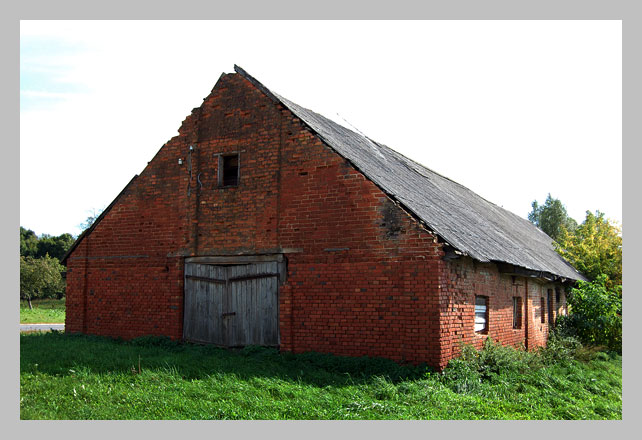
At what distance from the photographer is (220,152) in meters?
13.3

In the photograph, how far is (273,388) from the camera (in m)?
8.82

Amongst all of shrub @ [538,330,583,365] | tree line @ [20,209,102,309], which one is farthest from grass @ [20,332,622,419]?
tree line @ [20,209,102,309]

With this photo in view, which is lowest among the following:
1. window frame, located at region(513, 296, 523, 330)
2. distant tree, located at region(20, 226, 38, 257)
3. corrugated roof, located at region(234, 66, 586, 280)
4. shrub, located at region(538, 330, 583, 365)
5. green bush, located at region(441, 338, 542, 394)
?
shrub, located at region(538, 330, 583, 365)

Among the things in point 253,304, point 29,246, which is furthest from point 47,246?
point 253,304

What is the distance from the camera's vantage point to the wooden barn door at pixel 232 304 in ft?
40.5

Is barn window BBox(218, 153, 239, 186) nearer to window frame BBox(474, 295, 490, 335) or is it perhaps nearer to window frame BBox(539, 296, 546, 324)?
window frame BBox(474, 295, 490, 335)

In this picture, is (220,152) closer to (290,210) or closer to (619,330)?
(290,210)

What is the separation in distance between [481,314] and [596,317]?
7076mm

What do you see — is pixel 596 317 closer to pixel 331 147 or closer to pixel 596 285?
pixel 596 285

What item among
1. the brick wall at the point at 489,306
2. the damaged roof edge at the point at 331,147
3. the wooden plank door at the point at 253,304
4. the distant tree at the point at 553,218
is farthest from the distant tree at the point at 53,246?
the brick wall at the point at 489,306

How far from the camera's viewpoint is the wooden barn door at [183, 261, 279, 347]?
40.5 feet

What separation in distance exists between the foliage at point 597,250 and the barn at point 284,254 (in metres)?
7.44

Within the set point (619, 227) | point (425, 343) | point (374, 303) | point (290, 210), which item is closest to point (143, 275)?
point (290, 210)

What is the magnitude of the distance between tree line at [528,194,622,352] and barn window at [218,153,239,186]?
38.2 ft
